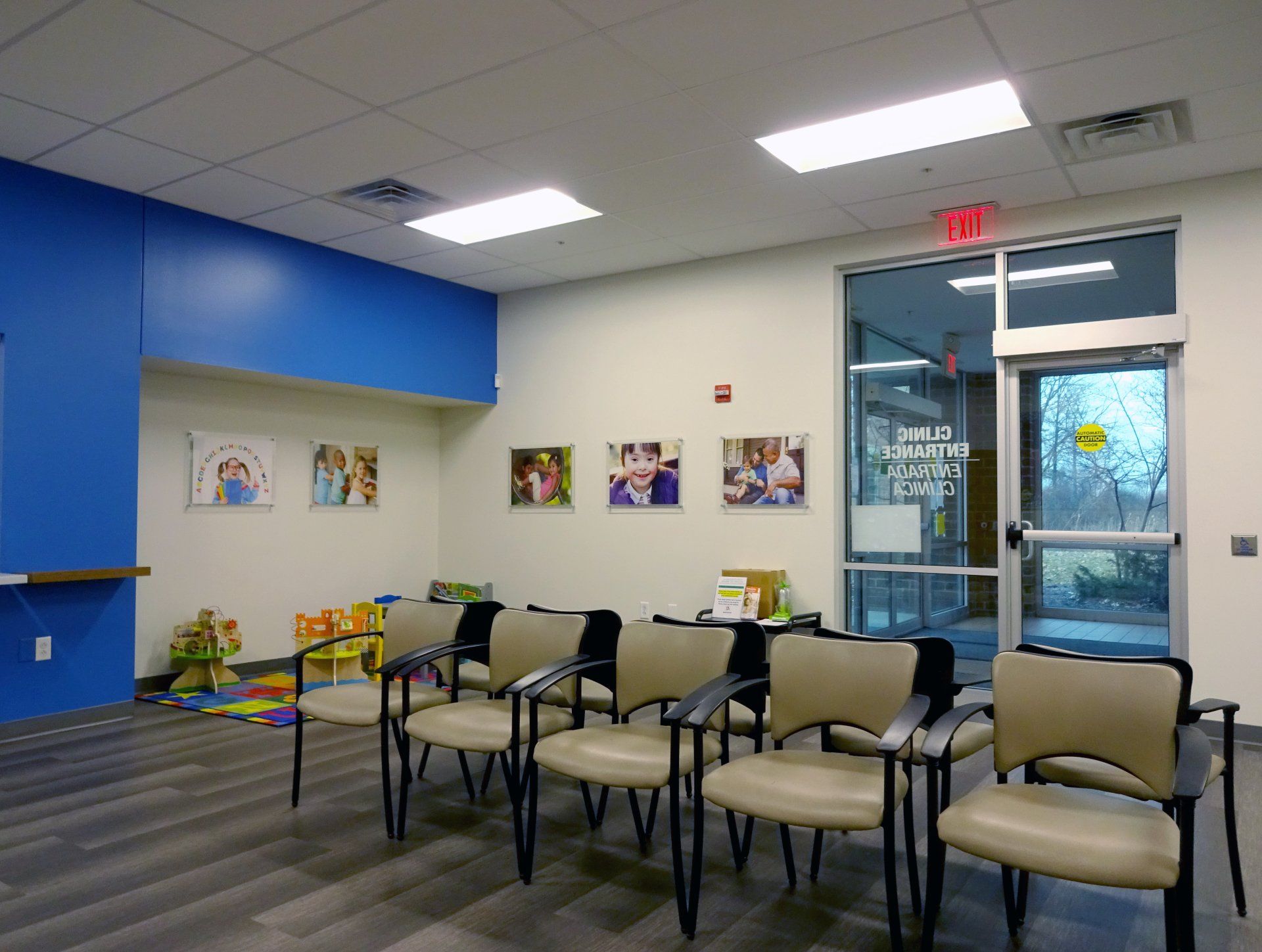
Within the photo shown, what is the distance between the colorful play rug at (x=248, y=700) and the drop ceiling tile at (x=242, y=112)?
2.99 meters

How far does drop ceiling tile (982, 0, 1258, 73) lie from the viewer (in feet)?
11.0

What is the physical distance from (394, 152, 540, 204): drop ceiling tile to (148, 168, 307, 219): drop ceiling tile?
0.82 metres

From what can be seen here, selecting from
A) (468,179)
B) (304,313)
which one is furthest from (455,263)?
(468,179)

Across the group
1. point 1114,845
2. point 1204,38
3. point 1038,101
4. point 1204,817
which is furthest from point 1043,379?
point 1114,845

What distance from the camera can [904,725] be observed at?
8.75 ft

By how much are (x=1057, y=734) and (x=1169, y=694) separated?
12.9 inches

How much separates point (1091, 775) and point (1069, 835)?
665 millimetres

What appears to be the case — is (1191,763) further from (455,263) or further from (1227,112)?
(455,263)

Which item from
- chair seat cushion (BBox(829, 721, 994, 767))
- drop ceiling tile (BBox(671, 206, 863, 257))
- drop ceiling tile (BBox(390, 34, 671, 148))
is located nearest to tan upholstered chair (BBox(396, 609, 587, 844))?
chair seat cushion (BBox(829, 721, 994, 767))

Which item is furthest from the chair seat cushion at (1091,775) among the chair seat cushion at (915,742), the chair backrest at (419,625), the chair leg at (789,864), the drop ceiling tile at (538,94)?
the drop ceiling tile at (538,94)

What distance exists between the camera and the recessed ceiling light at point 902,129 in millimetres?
4312

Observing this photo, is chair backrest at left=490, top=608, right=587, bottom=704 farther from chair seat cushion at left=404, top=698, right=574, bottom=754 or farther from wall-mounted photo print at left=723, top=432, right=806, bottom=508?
wall-mounted photo print at left=723, top=432, right=806, bottom=508

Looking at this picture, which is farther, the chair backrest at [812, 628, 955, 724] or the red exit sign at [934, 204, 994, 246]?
the red exit sign at [934, 204, 994, 246]

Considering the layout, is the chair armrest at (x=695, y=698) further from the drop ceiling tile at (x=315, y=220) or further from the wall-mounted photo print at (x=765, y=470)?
the drop ceiling tile at (x=315, y=220)
